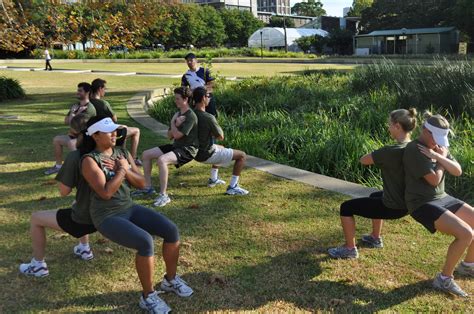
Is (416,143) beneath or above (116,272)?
above

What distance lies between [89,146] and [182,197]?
2490 millimetres

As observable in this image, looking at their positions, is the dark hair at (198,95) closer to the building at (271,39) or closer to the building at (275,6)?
the building at (271,39)

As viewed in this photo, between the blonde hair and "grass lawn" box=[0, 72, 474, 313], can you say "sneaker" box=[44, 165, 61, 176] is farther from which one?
the blonde hair

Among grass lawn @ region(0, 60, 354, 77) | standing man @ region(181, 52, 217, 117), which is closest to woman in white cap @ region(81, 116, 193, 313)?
standing man @ region(181, 52, 217, 117)

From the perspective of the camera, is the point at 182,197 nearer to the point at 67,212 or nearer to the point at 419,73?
the point at 67,212

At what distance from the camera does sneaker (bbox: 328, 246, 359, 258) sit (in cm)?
413

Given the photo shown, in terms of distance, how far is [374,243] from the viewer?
436cm

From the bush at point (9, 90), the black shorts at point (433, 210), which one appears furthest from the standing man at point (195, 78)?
the bush at point (9, 90)

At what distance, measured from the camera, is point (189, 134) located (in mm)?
5625

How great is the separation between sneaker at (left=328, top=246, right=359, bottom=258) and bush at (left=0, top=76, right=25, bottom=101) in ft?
49.2

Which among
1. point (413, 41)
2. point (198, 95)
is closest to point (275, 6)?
point (413, 41)

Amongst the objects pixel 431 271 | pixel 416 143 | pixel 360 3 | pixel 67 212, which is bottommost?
pixel 431 271

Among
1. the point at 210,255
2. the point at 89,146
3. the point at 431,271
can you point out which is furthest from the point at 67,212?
the point at 431,271

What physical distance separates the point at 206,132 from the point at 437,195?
284 centimetres
